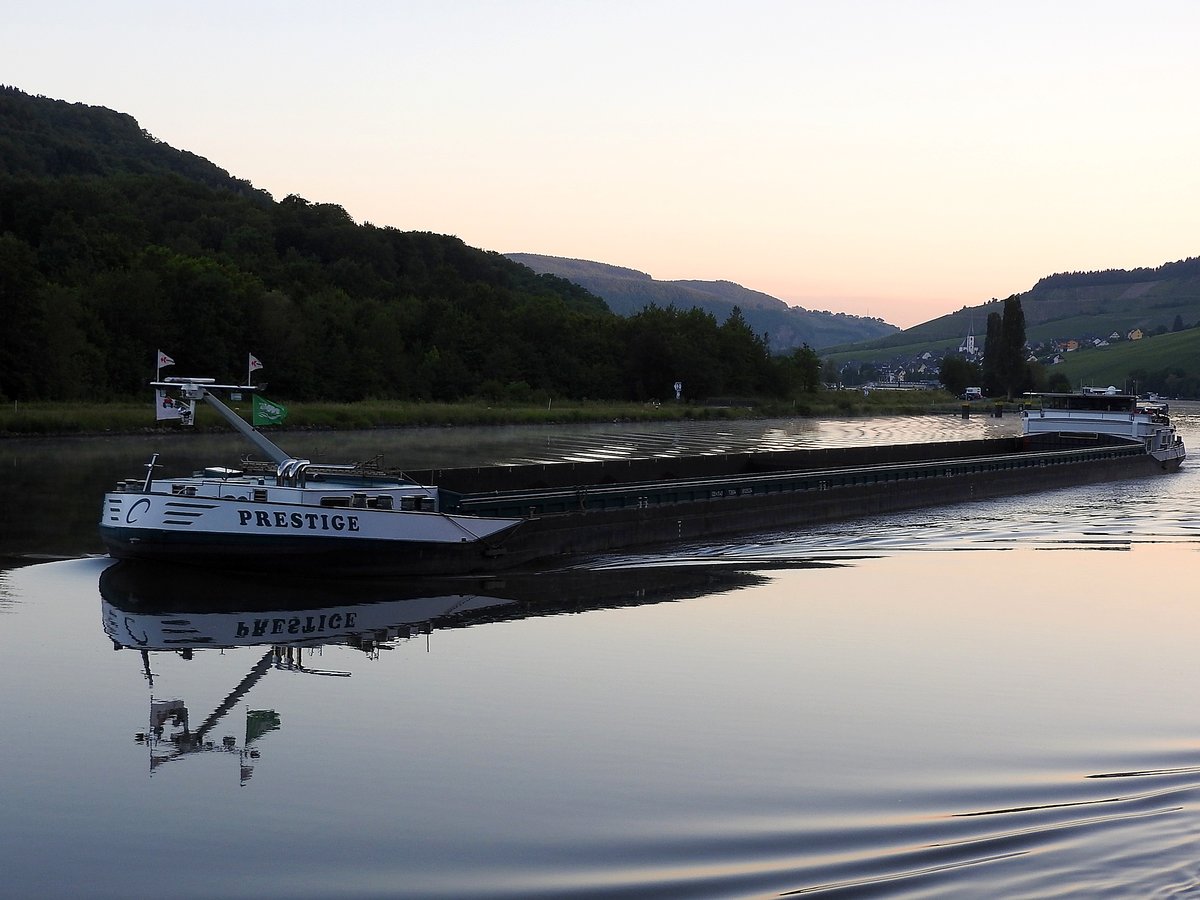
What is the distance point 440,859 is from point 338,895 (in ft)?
2.98

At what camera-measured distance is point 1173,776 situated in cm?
1112

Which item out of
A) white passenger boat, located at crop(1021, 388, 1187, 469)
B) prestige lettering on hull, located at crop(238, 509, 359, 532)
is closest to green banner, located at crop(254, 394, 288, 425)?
prestige lettering on hull, located at crop(238, 509, 359, 532)

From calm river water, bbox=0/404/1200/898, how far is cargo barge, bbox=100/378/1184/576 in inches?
26.4

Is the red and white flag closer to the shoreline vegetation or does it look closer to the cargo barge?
the cargo barge

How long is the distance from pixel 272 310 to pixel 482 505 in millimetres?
64856

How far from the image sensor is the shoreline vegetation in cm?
5691

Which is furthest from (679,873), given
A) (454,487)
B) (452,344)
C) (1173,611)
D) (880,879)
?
(452,344)

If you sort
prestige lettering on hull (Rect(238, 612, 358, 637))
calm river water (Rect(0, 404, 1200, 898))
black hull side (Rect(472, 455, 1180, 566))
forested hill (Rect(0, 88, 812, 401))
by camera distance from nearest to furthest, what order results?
calm river water (Rect(0, 404, 1200, 898)) < prestige lettering on hull (Rect(238, 612, 358, 637)) < black hull side (Rect(472, 455, 1180, 566)) < forested hill (Rect(0, 88, 812, 401))

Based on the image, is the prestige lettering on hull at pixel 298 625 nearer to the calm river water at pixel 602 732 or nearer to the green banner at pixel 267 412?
the calm river water at pixel 602 732

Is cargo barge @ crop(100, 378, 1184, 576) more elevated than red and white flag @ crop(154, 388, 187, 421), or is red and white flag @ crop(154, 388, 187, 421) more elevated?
red and white flag @ crop(154, 388, 187, 421)

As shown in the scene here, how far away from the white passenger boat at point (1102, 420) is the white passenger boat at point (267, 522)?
1615 inches

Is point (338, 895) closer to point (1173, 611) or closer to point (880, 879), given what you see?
Answer: point (880, 879)

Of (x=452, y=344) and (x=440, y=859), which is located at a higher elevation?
(x=452, y=344)

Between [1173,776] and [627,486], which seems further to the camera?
[627,486]
